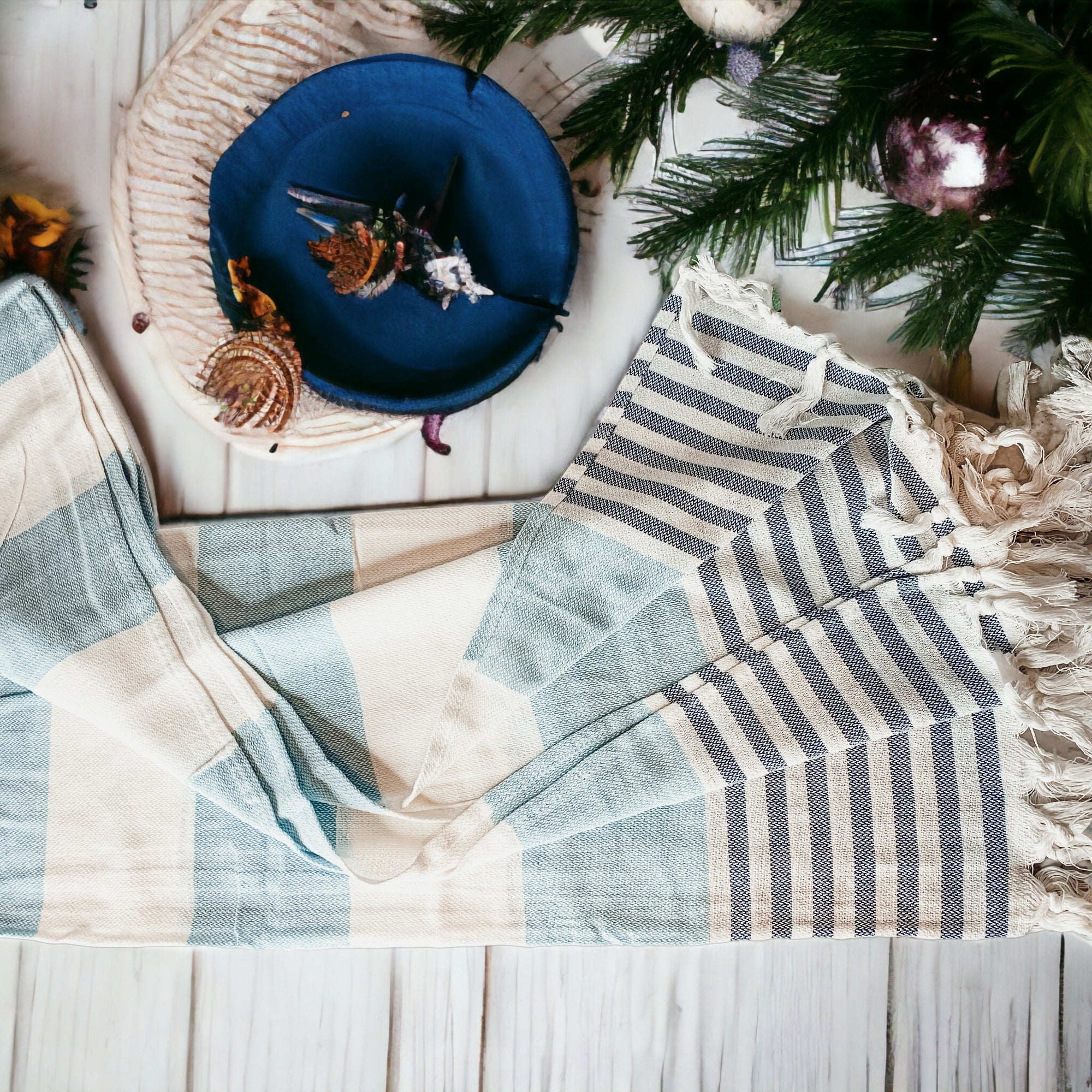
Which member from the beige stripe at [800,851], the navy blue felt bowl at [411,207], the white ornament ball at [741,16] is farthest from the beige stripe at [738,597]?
the white ornament ball at [741,16]

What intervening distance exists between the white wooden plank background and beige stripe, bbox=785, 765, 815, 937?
0.06m

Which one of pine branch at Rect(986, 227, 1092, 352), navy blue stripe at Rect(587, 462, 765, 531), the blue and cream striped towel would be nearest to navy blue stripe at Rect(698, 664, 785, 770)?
the blue and cream striped towel

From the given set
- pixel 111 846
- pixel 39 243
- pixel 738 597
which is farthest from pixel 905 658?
pixel 39 243

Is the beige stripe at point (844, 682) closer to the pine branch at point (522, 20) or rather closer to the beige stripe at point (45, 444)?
the pine branch at point (522, 20)

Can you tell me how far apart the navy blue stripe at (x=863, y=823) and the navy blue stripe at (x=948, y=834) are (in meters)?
0.05

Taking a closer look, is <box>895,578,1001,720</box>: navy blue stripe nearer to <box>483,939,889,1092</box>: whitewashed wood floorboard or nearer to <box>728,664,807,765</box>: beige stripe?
<box>728,664,807,765</box>: beige stripe

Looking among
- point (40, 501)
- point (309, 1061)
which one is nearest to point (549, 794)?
point (309, 1061)

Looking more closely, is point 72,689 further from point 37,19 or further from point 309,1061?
point 37,19

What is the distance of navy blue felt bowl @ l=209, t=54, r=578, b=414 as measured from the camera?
642 mm

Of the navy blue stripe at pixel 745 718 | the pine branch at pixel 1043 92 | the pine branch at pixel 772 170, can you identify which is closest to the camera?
the pine branch at pixel 1043 92

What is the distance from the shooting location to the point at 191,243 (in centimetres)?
67

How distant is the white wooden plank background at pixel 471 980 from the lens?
665 mm

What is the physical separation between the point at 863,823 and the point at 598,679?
0.21m

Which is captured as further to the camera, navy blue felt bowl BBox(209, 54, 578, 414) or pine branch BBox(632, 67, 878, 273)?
navy blue felt bowl BBox(209, 54, 578, 414)
